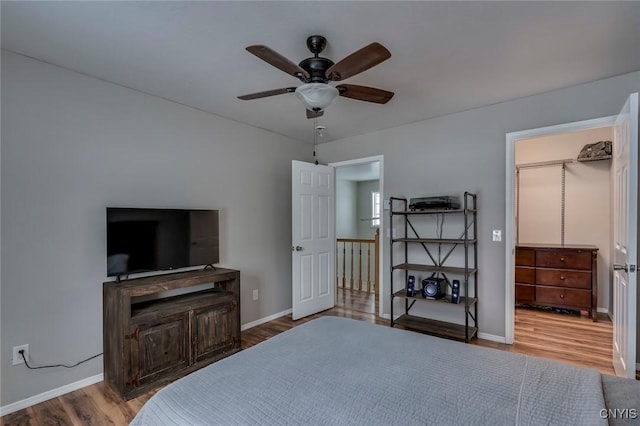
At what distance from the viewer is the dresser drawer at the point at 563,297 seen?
12.9 feet

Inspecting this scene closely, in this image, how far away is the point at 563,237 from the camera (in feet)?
14.7

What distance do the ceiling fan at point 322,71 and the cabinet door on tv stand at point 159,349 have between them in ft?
6.21

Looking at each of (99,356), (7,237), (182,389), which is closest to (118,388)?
(99,356)

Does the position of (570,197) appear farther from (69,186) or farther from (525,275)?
(69,186)

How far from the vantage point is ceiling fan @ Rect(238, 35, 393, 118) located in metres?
1.66

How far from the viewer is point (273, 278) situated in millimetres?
4078

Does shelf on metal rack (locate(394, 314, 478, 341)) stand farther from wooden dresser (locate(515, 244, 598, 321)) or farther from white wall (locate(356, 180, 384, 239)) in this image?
white wall (locate(356, 180, 384, 239))

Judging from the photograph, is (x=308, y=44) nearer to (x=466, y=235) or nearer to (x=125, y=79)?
(x=125, y=79)

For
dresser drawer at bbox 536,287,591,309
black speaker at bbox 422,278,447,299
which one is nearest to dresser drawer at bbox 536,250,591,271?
dresser drawer at bbox 536,287,591,309

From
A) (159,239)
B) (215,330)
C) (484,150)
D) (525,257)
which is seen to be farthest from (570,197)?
(159,239)

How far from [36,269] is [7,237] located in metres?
0.28

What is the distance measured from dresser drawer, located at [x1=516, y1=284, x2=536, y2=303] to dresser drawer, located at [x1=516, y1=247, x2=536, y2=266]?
1.02ft

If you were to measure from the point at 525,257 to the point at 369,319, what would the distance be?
2312mm

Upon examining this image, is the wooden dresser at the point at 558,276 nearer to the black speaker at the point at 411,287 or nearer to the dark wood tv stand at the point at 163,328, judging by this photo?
the black speaker at the point at 411,287
